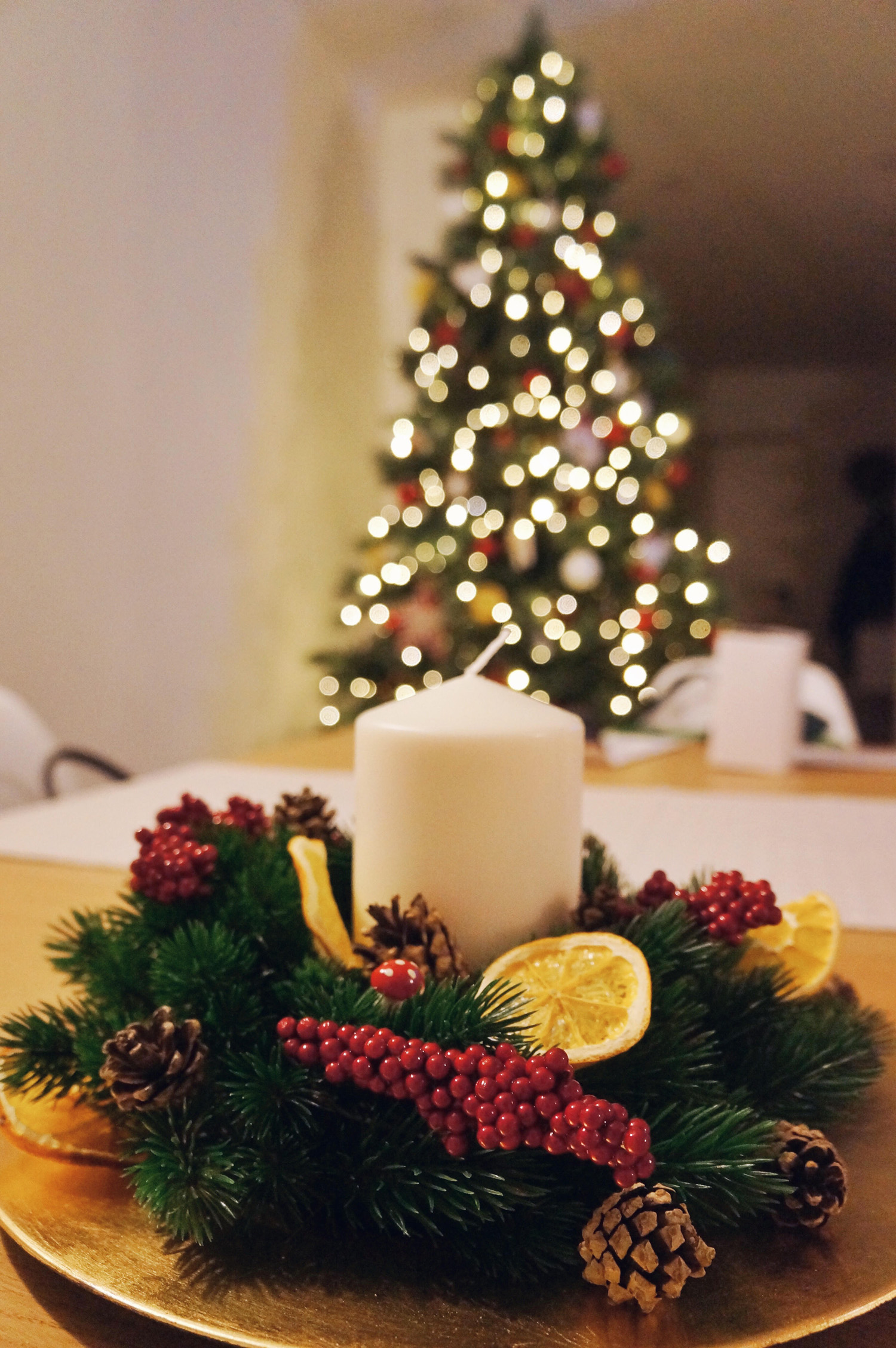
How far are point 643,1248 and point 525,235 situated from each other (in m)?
2.77

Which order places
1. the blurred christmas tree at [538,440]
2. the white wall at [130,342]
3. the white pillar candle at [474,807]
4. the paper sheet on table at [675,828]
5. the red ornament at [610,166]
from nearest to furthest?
the white pillar candle at [474,807] < the paper sheet on table at [675,828] < the white wall at [130,342] < the blurred christmas tree at [538,440] < the red ornament at [610,166]

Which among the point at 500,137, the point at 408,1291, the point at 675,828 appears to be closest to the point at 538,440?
the point at 500,137

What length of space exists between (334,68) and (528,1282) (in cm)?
359

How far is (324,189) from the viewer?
3256 mm

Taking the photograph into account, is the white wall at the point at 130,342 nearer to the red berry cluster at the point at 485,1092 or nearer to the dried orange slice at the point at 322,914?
the dried orange slice at the point at 322,914

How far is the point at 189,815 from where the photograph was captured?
0.45m

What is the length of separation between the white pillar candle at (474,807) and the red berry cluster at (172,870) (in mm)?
61

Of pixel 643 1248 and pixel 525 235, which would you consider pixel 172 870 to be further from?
pixel 525 235

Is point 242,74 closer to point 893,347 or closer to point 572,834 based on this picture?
point 572,834

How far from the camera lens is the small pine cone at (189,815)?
44 cm

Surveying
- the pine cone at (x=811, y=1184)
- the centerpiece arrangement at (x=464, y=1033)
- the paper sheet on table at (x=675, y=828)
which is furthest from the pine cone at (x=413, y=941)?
the paper sheet on table at (x=675, y=828)

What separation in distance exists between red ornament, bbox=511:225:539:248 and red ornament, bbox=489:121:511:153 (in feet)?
0.66

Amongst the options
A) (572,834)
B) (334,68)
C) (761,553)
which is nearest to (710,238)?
(334,68)

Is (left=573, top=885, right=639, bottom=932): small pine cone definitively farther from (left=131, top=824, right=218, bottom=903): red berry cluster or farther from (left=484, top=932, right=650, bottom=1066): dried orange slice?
(left=131, top=824, right=218, bottom=903): red berry cluster
